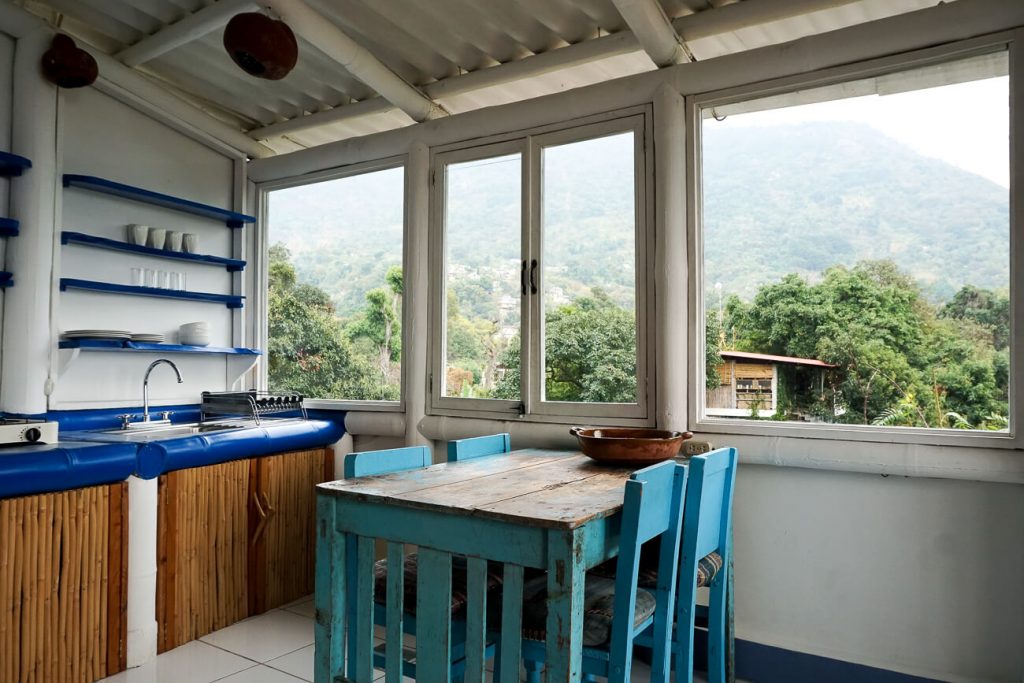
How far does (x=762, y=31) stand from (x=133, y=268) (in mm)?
3442

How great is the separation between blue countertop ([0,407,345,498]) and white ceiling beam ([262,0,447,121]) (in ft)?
6.02

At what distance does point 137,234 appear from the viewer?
3.79 meters

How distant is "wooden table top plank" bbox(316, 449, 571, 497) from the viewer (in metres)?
2.07

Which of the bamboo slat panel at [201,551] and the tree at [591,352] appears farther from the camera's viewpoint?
the tree at [591,352]

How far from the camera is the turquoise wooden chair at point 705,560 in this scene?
2.17 meters

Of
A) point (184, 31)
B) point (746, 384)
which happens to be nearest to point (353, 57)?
point (184, 31)

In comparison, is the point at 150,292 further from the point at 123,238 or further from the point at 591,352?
the point at 591,352

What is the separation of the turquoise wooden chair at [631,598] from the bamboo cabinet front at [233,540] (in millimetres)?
1818

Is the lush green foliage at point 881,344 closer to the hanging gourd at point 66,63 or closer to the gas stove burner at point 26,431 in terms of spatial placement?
the gas stove burner at point 26,431

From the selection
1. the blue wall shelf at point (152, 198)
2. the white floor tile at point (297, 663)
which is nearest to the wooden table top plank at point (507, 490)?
the white floor tile at point (297, 663)

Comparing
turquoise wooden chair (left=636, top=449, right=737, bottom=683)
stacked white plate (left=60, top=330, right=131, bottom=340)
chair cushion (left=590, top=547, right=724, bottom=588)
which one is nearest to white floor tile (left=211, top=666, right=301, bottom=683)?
chair cushion (left=590, top=547, right=724, bottom=588)

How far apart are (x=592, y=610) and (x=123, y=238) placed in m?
3.28

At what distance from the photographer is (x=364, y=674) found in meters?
2.05

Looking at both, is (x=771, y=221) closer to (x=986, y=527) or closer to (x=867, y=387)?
(x=867, y=387)
